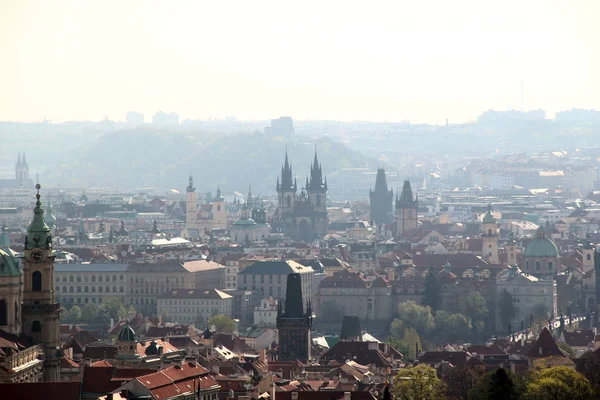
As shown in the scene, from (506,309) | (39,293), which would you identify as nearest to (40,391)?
(39,293)

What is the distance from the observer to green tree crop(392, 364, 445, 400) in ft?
228

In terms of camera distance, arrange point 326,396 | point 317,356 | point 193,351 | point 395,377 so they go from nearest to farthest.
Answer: point 326,396 → point 395,377 → point 193,351 → point 317,356

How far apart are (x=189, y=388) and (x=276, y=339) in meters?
40.7

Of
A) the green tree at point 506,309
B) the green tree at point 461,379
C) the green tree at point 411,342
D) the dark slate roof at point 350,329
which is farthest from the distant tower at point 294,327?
the green tree at point 506,309

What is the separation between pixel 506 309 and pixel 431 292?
20.6ft

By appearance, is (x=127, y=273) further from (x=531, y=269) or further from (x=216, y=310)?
(x=531, y=269)

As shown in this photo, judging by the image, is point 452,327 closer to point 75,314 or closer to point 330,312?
point 330,312

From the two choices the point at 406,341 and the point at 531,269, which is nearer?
the point at 406,341

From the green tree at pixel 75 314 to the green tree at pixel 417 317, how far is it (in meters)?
17.0

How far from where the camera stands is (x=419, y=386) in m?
70.9

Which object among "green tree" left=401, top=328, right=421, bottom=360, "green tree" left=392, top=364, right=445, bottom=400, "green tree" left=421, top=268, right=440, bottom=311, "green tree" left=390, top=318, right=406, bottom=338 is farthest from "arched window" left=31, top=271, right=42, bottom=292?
"green tree" left=421, top=268, right=440, bottom=311

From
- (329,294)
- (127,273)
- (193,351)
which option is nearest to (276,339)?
(193,351)

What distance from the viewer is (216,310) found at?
130750 mm

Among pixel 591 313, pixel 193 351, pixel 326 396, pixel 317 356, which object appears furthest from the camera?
pixel 591 313
